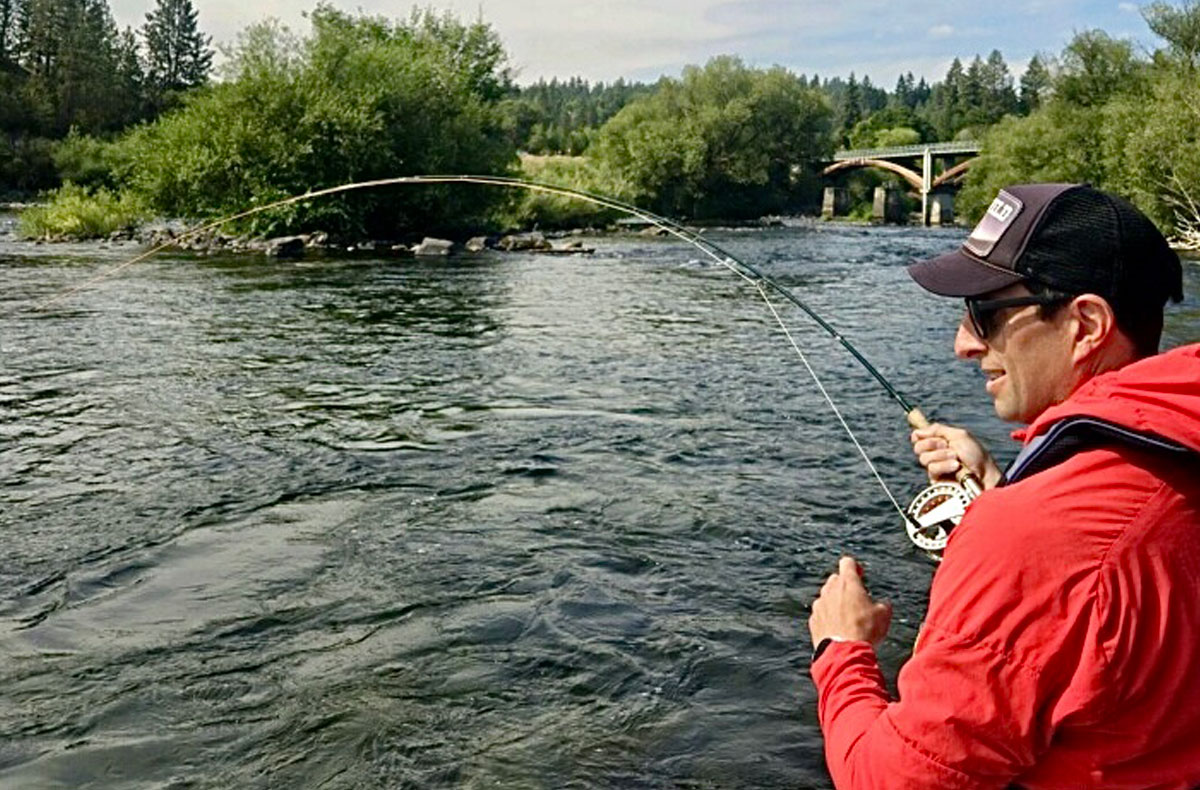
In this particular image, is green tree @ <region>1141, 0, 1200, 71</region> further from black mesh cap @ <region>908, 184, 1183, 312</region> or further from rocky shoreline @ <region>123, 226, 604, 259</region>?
black mesh cap @ <region>908, 184, 1183, 312</region>

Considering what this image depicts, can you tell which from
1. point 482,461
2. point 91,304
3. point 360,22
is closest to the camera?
point 482,461

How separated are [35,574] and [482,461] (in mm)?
3396

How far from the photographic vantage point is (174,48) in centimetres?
11456

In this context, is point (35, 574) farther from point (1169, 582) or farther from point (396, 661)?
point (1169, 582)

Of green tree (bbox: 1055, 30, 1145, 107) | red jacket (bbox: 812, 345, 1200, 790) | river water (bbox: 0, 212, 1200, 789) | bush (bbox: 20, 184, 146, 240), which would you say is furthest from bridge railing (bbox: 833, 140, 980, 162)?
red jacket (bbox: 812, 345, 1200, 790)

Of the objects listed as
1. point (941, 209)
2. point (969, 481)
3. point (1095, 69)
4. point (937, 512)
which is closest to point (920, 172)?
point (941, 209)

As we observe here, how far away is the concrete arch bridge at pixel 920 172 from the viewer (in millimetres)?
80375

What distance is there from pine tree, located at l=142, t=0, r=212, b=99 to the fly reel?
117220 mm

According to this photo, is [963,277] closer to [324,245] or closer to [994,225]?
[994,225]

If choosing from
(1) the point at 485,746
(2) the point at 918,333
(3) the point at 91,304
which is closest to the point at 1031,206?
(1) the point at 485,746

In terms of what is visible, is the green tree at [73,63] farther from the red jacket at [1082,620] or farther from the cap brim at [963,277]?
the red jacket at [1082,620]

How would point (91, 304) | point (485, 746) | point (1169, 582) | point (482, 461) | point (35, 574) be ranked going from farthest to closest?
point (91, 304), point (482, 461), point (35, 574), point (485, 746), point (1169, 582)

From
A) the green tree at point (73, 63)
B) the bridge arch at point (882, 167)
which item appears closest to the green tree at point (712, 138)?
the bridge arch at point (882, 167)

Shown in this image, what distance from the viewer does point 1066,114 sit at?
5162 cm
